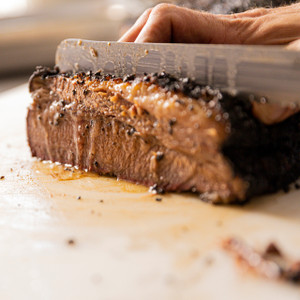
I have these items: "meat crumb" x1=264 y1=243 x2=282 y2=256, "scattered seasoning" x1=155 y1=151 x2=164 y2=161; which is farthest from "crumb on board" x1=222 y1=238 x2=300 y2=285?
"scattered seasoning" x1=155 y1=151 x2=164 y2=161

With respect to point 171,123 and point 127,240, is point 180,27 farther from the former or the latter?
point 127,240

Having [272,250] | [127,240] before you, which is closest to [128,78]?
[127,240]

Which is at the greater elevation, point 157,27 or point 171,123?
point 157,27

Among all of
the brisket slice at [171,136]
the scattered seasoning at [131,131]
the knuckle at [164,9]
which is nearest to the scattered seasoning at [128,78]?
the brisket slice at [171,136]

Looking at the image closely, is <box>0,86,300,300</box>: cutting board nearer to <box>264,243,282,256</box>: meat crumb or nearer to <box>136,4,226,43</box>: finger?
<box>264,243,282,256</box>: meat crumb

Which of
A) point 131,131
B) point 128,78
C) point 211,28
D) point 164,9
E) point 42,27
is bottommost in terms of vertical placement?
point 42,27

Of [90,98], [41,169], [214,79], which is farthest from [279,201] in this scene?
[41,169]
